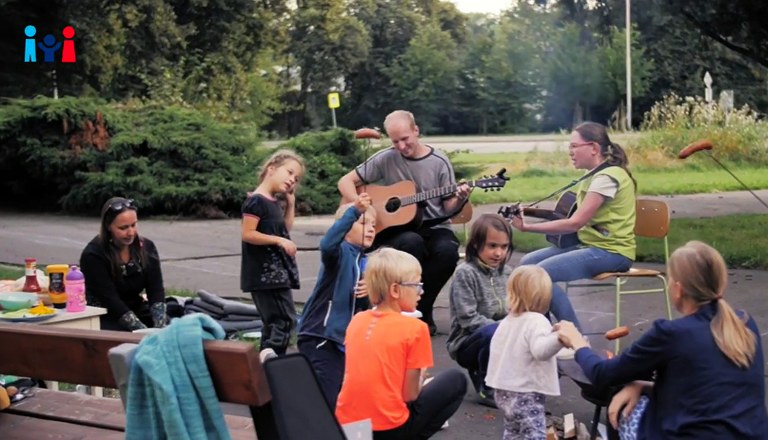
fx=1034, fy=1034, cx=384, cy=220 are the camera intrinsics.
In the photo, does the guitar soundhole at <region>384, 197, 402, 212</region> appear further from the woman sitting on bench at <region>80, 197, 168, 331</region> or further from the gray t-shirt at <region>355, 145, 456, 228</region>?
the woman sitting on bench at <region>80, 197, 168, 331</region>

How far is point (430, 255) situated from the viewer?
751 cm

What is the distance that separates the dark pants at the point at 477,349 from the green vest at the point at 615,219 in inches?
59.0

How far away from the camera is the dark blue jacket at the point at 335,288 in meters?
5.26

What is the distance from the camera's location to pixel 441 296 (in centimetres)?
925

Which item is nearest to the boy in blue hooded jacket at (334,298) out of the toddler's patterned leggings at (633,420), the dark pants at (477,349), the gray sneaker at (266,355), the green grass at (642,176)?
the gray sneaker at (266,355)

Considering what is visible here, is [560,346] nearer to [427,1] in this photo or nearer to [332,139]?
[332,139]

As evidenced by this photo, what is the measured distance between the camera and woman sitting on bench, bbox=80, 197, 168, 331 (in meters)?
6.17

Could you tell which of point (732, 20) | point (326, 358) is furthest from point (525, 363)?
point (732, 20)

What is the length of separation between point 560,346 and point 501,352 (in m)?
0.39

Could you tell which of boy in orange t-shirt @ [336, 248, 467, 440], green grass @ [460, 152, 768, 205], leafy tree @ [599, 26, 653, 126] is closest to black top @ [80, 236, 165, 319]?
boy in orange t-shirt @ [336, 248, 467, 440]

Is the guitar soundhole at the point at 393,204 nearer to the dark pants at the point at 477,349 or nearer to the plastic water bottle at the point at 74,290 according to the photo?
the dark pants at the point at 477,349

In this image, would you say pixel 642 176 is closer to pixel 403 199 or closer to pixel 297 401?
pixel 403 199

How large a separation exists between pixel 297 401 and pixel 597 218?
4.01 m

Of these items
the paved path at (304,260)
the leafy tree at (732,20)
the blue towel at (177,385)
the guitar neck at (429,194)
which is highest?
the leafy tree at (732,20)
